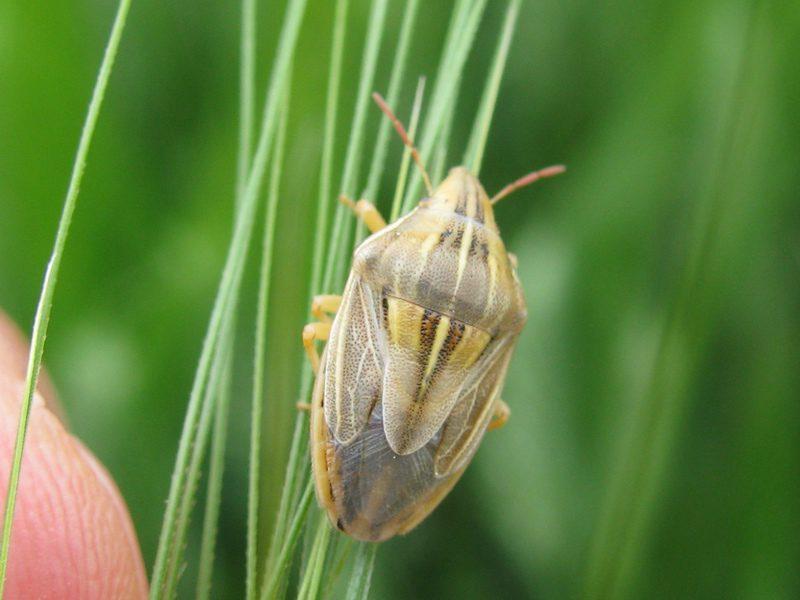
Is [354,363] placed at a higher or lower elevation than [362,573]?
higher

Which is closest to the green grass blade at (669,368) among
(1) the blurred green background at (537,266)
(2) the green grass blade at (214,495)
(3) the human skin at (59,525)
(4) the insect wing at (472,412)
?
(4) the insect wing at (472,412)

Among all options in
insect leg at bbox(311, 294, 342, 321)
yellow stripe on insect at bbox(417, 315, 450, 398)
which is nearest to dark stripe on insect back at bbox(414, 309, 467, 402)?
yellow stripe on insect at bbox(417, 315, 450, 398)

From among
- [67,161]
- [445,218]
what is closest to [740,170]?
[445,218]

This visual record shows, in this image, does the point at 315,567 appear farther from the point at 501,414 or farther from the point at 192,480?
the point at 501,414

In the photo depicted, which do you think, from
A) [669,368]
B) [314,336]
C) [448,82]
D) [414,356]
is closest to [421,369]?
[414,356]

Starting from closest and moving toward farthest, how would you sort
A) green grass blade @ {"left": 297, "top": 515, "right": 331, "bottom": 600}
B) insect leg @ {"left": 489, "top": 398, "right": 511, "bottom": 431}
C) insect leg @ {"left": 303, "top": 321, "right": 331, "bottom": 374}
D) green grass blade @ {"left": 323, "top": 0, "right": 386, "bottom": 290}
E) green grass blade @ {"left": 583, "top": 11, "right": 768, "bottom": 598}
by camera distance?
1. green grass blade @ {"left": 297, "top": 515, "right": 331, "bottom": 600}
2. green grass blade @ {"left": 323, "top": 0, "right": 386, "bottom": 290}
3. green grass blade @ {"left": 583, "top": 11, "right": 768, "bottom": 598}
4. insect leg @ {"left": 303, "top": 321, "right": 331, "bottom": 374}
5. insect leg @ {"left": 489, "top": 398, "right": 511, "bottom": 431}

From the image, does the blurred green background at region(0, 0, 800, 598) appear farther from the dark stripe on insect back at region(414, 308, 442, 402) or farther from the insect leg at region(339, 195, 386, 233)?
the dark stripe on insect back at region(414, 308, 442, 402)
